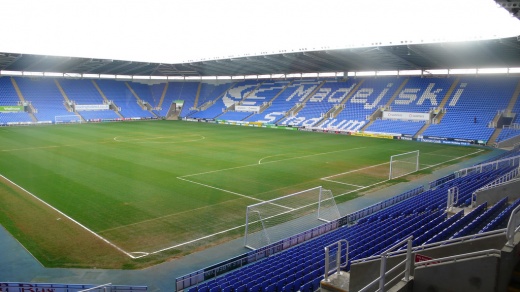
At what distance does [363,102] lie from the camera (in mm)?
57500

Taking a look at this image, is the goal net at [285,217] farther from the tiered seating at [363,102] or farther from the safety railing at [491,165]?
the tiered seating at [363,102]

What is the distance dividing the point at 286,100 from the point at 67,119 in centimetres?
3501

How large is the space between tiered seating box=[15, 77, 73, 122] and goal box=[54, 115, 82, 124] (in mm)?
687

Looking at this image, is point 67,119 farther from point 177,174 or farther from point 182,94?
point 177,174

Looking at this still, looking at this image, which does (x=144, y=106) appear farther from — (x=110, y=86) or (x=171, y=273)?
(x=171, y=273)

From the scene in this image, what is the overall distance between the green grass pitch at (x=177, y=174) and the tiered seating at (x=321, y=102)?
520 inches

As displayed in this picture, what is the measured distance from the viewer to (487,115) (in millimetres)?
46031

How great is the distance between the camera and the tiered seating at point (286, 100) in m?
63.8

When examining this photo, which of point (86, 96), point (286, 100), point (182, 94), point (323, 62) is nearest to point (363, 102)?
point (323, 62)

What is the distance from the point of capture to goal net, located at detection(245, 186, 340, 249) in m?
15.4

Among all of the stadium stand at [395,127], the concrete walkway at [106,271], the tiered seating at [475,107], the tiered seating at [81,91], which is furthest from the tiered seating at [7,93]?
the tiered seating at [475,107]

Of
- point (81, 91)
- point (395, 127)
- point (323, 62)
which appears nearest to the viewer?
point (395, 127)

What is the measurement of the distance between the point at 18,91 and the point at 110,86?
1552 cm

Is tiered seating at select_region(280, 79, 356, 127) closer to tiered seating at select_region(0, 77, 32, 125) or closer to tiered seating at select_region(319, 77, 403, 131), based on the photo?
tiered seating at select_region(319, 77, 403, 131)
